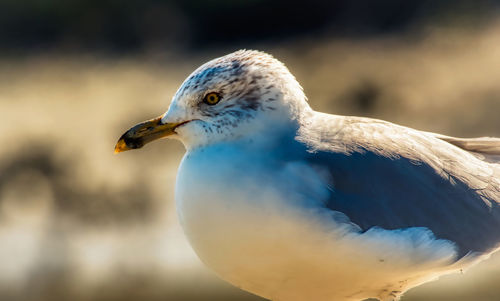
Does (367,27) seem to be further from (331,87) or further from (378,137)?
(378,137)

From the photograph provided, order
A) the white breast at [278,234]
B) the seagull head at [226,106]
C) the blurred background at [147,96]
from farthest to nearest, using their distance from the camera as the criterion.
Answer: the blurred background at [147,96]
the seagull head at [226,106]
the white breast at [278,234]

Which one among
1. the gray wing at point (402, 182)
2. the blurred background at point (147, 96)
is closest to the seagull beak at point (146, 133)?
the gray wing at point (402, 182)

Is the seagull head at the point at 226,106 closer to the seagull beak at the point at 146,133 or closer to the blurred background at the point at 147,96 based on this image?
the seagull beak at the point at 146,133

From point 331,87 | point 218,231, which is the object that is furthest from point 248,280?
point 331,87

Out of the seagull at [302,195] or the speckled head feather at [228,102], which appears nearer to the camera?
the seagull at [302,195]

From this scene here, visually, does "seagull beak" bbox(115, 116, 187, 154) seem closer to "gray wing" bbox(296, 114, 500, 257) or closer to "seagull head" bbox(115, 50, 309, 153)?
"seagull head" bbox(115, 50, 309, 153)

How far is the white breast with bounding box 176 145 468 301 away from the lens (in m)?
2.86

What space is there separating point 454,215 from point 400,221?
0.25 meters

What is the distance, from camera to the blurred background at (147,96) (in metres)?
6.35

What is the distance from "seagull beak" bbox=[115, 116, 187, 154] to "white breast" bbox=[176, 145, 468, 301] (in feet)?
0.37

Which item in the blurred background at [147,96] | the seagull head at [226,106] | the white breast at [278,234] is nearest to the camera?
the white breast at [278,234]

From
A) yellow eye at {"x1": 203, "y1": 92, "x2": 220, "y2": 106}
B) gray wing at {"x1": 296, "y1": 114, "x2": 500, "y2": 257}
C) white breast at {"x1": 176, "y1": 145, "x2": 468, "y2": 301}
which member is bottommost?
white breast at {"x1": 176, "y1": 145, "x2": 468, "y2": 301}

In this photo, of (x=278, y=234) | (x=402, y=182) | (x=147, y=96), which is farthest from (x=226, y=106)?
(x=147, y=96)

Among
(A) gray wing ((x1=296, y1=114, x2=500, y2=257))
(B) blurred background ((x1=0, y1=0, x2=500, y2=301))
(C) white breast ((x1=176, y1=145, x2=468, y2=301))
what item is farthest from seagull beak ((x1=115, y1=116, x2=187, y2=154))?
(B) blurred background ((x1=0, y1=0, x2=500, y2=301))
